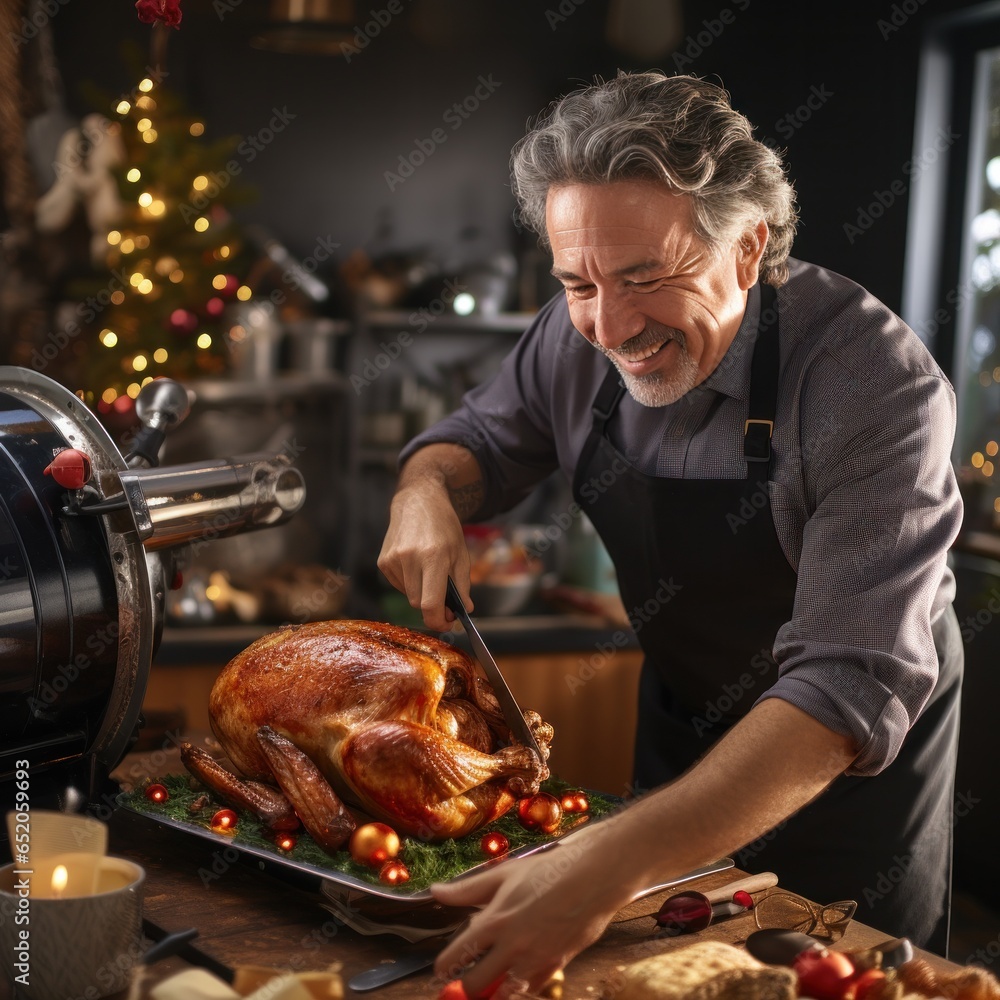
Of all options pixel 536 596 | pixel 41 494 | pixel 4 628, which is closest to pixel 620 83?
pixel 41 494

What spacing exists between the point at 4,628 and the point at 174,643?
2.25 m

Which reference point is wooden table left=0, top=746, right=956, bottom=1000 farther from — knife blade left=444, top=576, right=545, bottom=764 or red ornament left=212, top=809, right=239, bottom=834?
knife blade left=444, top=576, right=545, bottom=764

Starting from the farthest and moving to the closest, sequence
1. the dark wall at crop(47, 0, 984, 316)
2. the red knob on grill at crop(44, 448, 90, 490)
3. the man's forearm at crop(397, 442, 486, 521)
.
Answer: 1. the dark wall at crop(47, 0, 984, 316)
2. the man's forearm at crop(397, 442, 486, 521)
3. the red knob on grill at crop(44, 448, 90, 490)

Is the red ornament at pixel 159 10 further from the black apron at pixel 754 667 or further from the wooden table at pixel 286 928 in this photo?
the wooden table at pixel 286 928

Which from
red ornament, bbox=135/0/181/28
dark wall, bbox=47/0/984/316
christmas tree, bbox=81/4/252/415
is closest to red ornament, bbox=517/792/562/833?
red ornament, bbox=135/0/181/28

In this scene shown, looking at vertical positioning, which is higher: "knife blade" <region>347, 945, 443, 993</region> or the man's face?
the man's face

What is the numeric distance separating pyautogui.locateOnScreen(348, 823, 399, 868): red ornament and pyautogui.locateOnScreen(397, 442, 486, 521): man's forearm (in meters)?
0.71

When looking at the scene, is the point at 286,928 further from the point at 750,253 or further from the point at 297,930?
the point at 750,253

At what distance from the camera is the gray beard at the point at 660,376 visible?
153 cm

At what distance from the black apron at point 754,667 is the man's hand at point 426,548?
0.27 metres

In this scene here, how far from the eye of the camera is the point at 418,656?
145 cm

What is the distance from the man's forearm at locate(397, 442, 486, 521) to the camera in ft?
6.13

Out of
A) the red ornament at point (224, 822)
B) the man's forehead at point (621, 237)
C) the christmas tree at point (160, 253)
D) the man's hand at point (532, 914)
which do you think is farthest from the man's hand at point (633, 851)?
the christmas tree at point (160, 253)

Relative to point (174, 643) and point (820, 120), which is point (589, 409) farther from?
point (820, 120)
